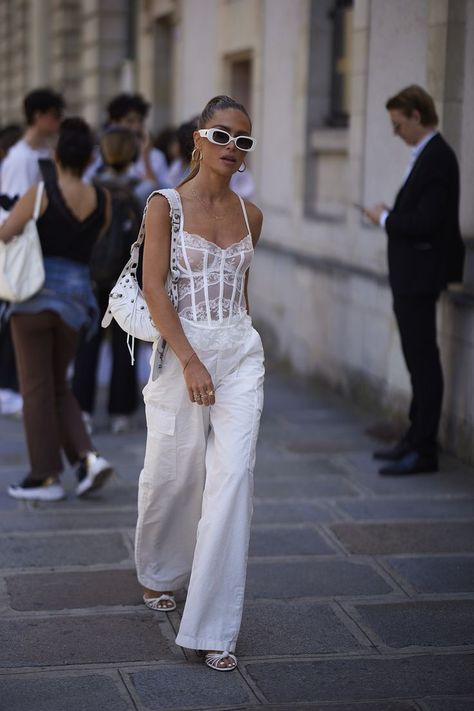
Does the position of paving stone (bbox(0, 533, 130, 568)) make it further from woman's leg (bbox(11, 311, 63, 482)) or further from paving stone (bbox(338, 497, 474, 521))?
paving stone (bbox(338, 497, 474, 521))

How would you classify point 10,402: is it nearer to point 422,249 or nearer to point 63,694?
point 422,249

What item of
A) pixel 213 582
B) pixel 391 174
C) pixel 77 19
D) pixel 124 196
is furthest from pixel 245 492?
pixel 77 19

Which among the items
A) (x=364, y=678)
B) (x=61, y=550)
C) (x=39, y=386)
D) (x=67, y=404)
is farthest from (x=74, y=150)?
(x=364, y=678)

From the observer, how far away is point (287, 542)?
18.5 feet

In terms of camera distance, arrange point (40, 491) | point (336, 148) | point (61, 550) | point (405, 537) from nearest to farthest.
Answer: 1. point (61, 550)
2. point (405, 537)
3. point (40, 491)
4. point (336, 148)

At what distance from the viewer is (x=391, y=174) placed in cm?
831

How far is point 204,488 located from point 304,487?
244 cm

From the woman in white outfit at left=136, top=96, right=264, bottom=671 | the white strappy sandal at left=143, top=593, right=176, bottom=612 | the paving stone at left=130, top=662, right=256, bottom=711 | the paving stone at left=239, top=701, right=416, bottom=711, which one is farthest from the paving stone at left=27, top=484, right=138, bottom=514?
the paving stone at left=239, top=701, right=416, bottom=711

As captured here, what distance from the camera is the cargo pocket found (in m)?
4.26

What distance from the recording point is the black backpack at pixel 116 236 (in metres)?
6.76

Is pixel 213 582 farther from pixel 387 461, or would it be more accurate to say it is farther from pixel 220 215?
pixel 387 461

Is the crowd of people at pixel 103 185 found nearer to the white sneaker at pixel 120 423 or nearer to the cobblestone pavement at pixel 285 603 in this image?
the white sneaker at pixel 120 423

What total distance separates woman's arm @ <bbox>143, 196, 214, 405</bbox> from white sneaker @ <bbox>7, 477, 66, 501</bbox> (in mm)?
2325

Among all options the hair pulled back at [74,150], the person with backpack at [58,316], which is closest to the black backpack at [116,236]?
the person with backpack at [58,316]
